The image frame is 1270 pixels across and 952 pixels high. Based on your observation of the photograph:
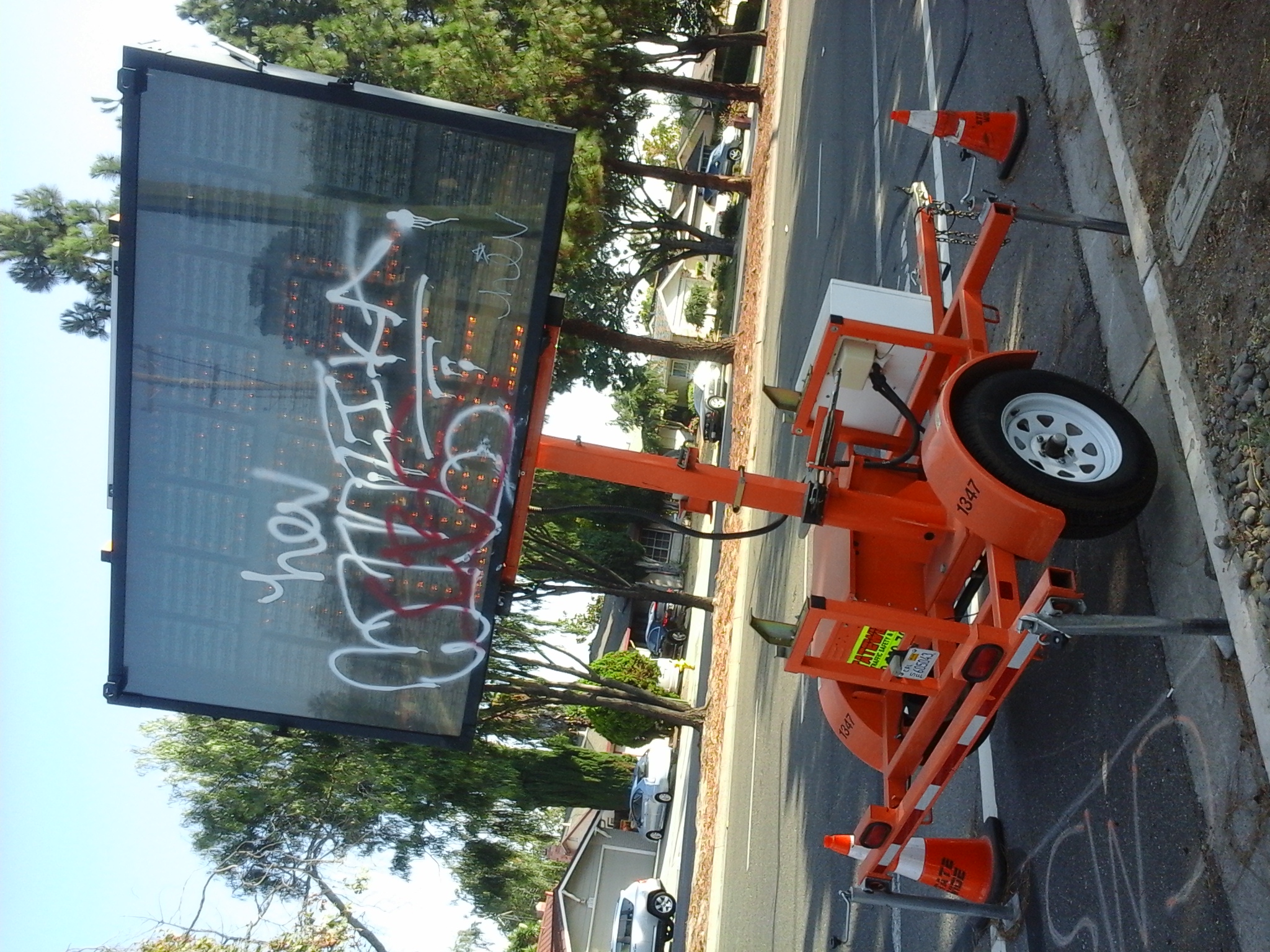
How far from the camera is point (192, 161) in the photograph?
15.4 ft

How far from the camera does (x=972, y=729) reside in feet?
17.4

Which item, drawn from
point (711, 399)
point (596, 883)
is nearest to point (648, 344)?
point (711, 399)

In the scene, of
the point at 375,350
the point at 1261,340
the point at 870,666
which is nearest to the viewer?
the point at 1261,340

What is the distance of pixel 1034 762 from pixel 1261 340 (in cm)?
277

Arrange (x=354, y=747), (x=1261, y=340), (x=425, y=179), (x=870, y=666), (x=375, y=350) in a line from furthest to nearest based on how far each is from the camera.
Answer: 1. (x=354, y=747)
2. (x=870, y=666)
3. (x=375, y=350)
4. (x=425, y=179)
5. (x=1261, y=340)

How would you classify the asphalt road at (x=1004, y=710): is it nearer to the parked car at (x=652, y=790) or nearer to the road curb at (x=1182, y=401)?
the road curb at (x=1182, y=401)

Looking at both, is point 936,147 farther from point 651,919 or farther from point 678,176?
point 651,919

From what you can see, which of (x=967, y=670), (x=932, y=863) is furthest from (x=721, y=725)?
(x=967, y=670)

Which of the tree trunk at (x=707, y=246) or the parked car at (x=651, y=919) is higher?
the tree trunk at (x=707, y=246)

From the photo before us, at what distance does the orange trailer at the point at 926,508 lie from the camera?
508cm

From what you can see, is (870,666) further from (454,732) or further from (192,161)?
(192,161)

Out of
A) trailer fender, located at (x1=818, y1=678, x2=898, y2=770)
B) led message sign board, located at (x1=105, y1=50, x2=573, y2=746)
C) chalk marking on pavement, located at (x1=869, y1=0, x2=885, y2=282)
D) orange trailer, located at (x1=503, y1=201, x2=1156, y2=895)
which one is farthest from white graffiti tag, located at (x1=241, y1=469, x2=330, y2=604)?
chalk marking on pavement, located at (x1=869, y1=0, x2=885, y2=282)

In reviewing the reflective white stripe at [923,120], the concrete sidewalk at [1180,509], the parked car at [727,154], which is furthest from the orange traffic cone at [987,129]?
the parked car at [727,154]

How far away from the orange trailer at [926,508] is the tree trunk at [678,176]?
1130 cm
